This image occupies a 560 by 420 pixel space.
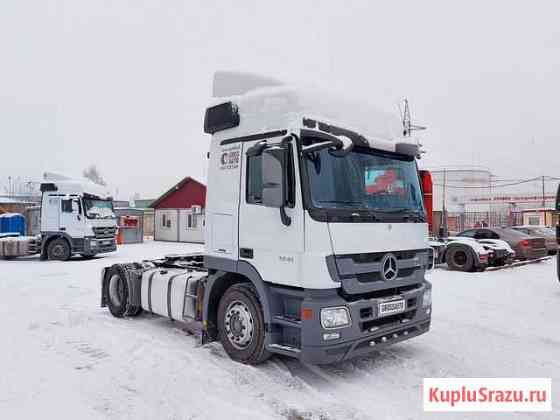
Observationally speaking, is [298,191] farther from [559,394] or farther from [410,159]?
[559,394]

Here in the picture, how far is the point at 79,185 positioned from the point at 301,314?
623 inches

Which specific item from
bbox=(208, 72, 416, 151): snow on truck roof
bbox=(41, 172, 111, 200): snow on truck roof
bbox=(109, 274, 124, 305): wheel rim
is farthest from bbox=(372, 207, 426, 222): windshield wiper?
bbox=(41, 172, 111, 200): snow on truck roof

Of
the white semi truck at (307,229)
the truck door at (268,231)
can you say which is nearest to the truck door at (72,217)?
the white semi truck at (307,229)

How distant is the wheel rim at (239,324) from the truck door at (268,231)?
596 mm

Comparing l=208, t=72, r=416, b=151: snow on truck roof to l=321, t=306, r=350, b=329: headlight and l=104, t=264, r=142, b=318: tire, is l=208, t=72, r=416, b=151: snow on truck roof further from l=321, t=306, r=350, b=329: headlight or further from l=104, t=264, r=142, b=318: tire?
l=104, t=264, r=142, b=318: tire

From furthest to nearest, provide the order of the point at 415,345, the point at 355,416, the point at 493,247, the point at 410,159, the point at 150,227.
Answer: the point at 150,227, the point at 493,247, the point at 415,345, the point at 410,159, the point at 355,416

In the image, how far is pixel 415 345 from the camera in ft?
19.5

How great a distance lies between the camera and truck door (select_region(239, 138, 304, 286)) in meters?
4.37

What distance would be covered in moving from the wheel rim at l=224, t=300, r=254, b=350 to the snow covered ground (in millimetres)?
289

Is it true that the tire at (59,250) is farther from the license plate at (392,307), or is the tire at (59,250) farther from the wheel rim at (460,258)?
the license plate at (392,307)

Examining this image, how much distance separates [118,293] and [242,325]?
374 centimetres

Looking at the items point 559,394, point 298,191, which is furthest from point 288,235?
point 559,394

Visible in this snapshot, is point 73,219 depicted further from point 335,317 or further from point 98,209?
point 335,317

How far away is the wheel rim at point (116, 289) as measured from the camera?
25.4ft
